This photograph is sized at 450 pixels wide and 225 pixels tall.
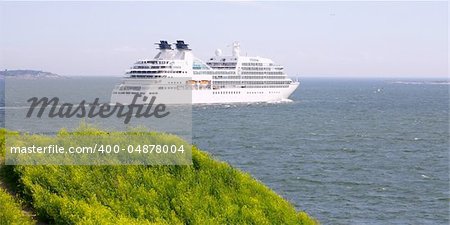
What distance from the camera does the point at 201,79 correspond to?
73.2 metres

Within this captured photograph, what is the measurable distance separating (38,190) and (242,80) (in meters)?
70.4

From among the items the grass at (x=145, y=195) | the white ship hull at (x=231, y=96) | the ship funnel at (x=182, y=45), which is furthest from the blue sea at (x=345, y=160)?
the ship funnel at (x=182, y=45)

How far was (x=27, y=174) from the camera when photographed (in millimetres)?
8516

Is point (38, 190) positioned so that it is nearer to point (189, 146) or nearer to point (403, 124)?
point (189, 146)

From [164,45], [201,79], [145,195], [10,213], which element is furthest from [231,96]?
[10,213]

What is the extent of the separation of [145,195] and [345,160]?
23.5 m

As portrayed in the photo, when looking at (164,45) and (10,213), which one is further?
(164,45)

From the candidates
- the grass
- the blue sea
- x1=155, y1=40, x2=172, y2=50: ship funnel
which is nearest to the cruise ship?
x1=155, y1=40, x2=172, y2=50: ship funnel

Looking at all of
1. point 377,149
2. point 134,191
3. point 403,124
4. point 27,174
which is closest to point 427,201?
point 377,149

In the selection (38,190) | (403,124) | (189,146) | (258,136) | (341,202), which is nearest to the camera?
(38,190)

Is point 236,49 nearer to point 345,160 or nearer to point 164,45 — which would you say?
point 164,45

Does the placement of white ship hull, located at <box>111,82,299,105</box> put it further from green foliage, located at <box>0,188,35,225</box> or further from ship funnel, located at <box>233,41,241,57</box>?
green foliage, located at <box>0,188,35,225</box>

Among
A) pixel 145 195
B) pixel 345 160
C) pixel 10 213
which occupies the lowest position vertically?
pixel 345 160

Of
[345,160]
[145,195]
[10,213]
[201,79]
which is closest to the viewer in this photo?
[10,213]
